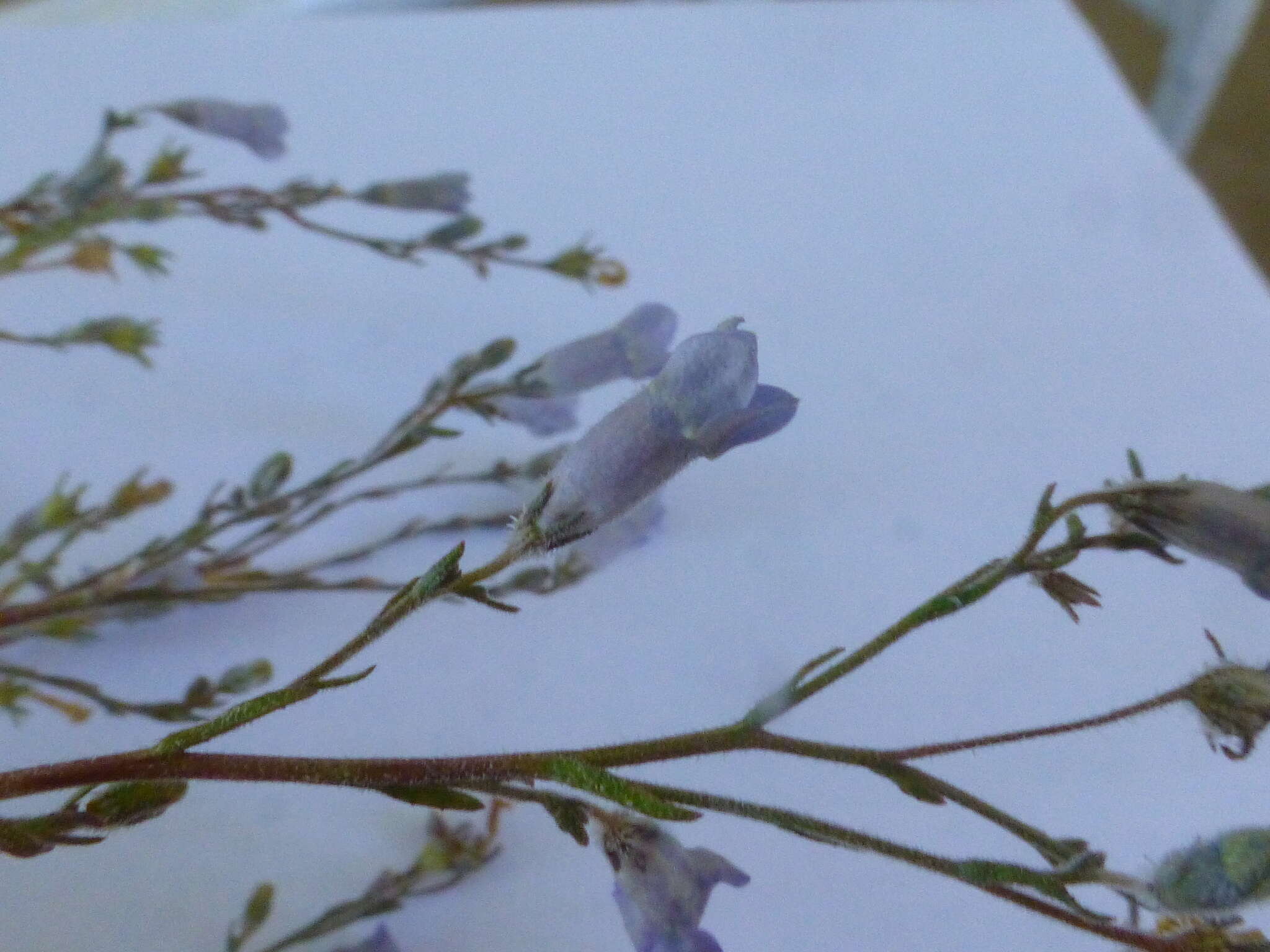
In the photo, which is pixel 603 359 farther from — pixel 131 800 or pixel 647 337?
pixel 131 800

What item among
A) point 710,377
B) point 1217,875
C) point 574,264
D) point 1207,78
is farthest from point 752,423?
point 1207,78

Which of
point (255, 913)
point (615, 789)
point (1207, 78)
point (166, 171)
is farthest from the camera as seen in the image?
point (1207, 78)

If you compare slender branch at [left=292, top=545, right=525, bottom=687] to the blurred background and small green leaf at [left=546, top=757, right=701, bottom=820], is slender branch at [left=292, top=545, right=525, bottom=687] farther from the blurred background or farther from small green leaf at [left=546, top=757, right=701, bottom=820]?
the blurred background

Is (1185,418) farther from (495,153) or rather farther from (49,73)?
(49,73)

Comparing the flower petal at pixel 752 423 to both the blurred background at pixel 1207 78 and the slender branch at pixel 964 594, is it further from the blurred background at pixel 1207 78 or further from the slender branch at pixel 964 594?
the blurred background at pixel 1207 78

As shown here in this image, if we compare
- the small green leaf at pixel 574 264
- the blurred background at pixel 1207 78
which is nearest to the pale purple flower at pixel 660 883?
the small green leaf at pixel 574 264

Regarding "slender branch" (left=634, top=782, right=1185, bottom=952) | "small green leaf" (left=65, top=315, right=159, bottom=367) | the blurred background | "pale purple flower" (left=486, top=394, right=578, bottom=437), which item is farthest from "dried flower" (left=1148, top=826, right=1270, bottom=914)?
the blurred background
